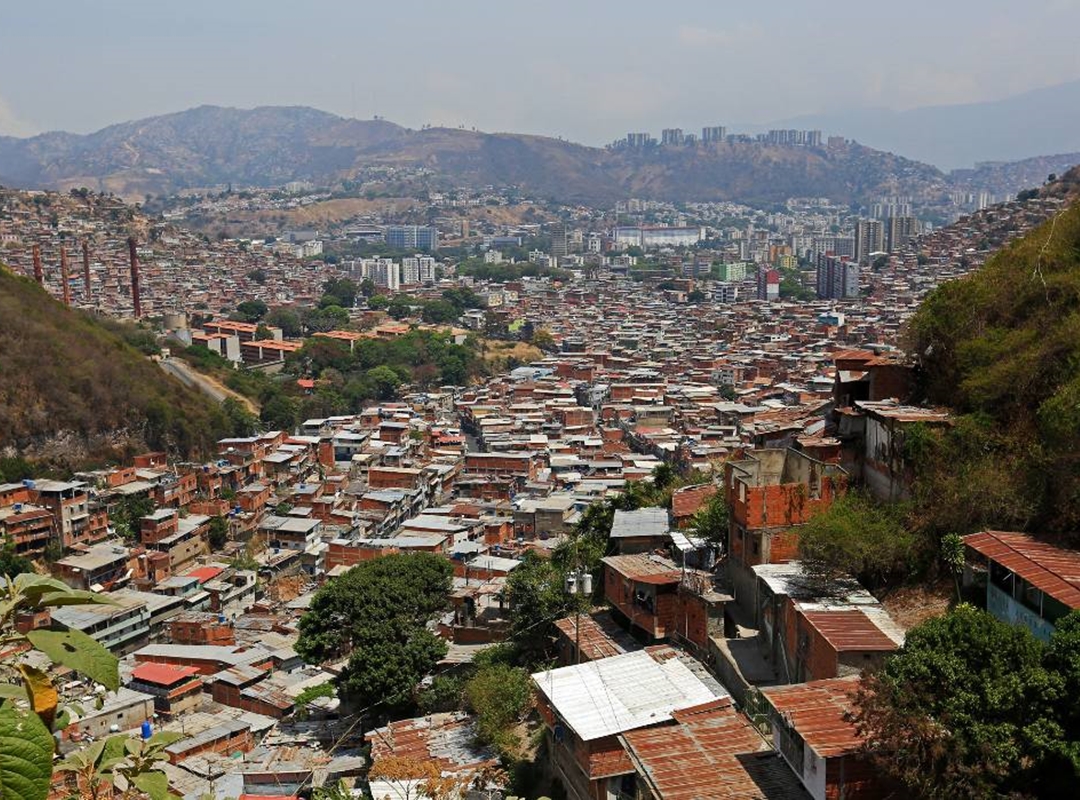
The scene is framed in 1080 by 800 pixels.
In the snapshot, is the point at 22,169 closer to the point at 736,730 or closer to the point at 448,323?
the point at 448,323

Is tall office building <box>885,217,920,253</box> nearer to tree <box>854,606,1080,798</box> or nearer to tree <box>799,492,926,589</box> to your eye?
tree <box>799,492,926,589</box>

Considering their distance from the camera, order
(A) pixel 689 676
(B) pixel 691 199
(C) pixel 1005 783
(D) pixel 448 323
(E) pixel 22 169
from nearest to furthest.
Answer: (C) pixel 1005 783
(A) pixel 689 676
(D) pixel 448 323
(B) pixel 691 199
(E) pixel 22 169

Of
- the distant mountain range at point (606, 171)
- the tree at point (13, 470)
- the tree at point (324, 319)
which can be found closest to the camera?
the tree at point (13, 470)

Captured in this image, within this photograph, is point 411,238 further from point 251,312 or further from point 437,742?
point 437,742

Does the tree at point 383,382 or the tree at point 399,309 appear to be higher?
the tree at point 399,309

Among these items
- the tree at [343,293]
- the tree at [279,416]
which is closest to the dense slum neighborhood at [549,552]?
the tree at [279,416]

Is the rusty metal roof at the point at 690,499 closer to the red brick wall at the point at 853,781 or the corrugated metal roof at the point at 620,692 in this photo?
the corrugated metal roof at the point at 620,692

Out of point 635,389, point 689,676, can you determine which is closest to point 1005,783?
point 689,676
